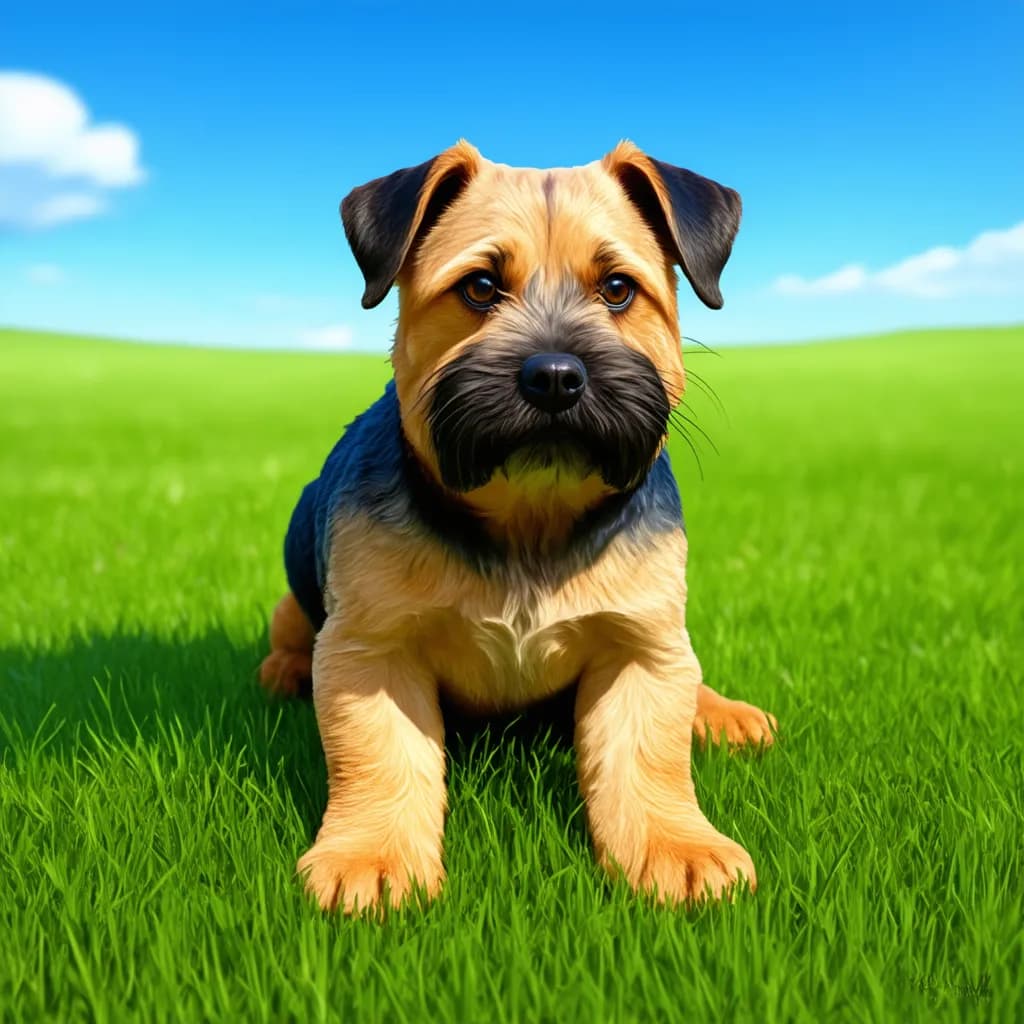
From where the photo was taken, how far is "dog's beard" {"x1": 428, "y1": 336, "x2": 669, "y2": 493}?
2629 mm

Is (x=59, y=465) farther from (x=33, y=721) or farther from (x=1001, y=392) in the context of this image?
(x=1001, y=392)

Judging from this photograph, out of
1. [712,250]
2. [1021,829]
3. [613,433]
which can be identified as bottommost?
[1021,829]

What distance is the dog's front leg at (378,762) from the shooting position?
9.32 feet

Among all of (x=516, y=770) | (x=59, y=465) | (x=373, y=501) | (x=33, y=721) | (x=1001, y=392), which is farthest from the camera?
(x=1001, y=392)

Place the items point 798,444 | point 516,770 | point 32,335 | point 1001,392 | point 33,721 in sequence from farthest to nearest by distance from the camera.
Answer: point 32,335
point 1001,392
point 798,444
point 33,721
point 516,770

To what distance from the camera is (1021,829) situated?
3.13 metres

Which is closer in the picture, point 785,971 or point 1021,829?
point 785,971

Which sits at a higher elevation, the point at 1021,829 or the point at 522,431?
the point at 522,431

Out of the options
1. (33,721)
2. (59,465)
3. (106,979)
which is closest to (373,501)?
(106,979)

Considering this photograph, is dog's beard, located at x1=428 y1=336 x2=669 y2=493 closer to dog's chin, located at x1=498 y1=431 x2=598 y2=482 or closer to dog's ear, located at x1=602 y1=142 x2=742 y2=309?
dog's chin, located at x1=498 y1=431 x2=598 y2=482

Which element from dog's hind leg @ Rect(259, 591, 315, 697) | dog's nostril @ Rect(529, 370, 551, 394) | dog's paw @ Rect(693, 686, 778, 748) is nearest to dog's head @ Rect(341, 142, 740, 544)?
dog's nostril @ Rect(529, 370, 551, 394)

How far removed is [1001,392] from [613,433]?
32033 mm

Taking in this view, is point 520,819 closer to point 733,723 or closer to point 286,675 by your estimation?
point 733,723

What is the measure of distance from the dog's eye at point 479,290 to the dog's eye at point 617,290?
1.02 ft
